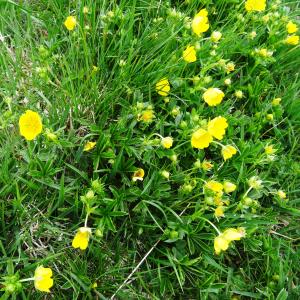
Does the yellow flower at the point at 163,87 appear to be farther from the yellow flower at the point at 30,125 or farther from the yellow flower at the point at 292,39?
the yellow flower at the point at 292,39

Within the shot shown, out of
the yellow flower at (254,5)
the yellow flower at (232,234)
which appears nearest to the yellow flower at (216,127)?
the yellow flower at (232,234)

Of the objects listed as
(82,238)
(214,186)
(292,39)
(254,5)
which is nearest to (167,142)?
(214,186)

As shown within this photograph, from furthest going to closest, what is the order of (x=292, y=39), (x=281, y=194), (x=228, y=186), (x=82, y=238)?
(x=292, y=39) < (x=281, y=194) < (x=228, y=186) < (x=82, y=238)

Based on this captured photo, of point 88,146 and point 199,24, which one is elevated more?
point 199,24

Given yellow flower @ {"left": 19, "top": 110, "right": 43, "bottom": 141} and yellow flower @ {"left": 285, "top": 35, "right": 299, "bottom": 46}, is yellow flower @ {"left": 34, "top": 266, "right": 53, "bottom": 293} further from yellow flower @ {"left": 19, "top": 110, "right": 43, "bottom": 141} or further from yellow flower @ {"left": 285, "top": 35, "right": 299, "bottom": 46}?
yellow flower @ {"left": 285, "top": 35, "right": 299, "bottom": 46}

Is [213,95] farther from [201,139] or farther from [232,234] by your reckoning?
[232,234]

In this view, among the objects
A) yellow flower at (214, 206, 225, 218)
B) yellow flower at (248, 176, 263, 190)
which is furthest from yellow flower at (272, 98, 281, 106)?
yellow flower at (214, 206, 225, 218)
